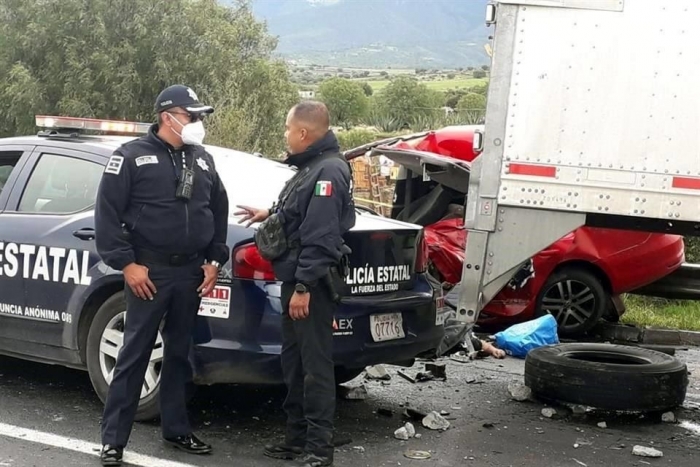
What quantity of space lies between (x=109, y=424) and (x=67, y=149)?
1.88 meters

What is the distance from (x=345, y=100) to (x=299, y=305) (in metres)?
42.6

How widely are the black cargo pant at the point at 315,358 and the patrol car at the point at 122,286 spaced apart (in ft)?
0.53

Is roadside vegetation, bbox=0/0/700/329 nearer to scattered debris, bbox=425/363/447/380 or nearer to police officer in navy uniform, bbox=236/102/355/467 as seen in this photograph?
scattered debris, bbox=425/363/447/380

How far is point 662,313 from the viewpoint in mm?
9844

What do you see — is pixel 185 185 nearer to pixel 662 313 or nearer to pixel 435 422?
pixel 435 422

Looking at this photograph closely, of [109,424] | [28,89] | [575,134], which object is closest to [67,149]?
[109,424]

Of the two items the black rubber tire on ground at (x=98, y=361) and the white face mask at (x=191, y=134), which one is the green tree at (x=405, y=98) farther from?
the white face mask at (x=191, y=134)

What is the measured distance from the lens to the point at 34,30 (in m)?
29.4

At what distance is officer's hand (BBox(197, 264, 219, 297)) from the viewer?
4.86 m

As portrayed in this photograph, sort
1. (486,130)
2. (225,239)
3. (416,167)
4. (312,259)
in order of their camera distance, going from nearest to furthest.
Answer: (312,259)
(225,239)
(486,130)
(416,167)

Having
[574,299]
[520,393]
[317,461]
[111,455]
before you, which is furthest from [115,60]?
[317,461]

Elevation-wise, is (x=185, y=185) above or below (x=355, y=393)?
above

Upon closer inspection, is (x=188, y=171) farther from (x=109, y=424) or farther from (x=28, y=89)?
(x=28, y=89)

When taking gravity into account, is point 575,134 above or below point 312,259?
above
